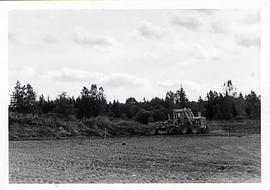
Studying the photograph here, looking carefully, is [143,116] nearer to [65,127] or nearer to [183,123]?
[183,123]

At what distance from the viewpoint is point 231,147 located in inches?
130

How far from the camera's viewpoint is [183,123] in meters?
3.42

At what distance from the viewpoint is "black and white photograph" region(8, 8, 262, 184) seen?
3.18 metres


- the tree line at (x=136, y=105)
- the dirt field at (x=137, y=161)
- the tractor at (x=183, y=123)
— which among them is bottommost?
the dirt field at (x=137, y=161)

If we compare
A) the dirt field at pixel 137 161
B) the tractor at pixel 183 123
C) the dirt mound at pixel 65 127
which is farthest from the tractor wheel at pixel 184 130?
the dirt mound at pixel 65 127

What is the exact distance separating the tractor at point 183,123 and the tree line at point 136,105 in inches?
1.5

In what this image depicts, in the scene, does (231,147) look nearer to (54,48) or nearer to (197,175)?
(197,175)

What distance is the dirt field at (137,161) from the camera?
10.4ft

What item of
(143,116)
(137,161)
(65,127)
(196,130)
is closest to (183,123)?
(196,130)

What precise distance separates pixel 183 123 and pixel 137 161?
41cm

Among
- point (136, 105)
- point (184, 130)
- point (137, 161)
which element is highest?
point (136, 105)

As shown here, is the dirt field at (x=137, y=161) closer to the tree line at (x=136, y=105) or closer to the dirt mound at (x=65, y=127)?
the dirt mound at (x=65, y=127)

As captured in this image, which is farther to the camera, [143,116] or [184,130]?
[184,130]

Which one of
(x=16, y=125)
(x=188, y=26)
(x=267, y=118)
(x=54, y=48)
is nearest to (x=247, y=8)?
(x=188, y=26)
